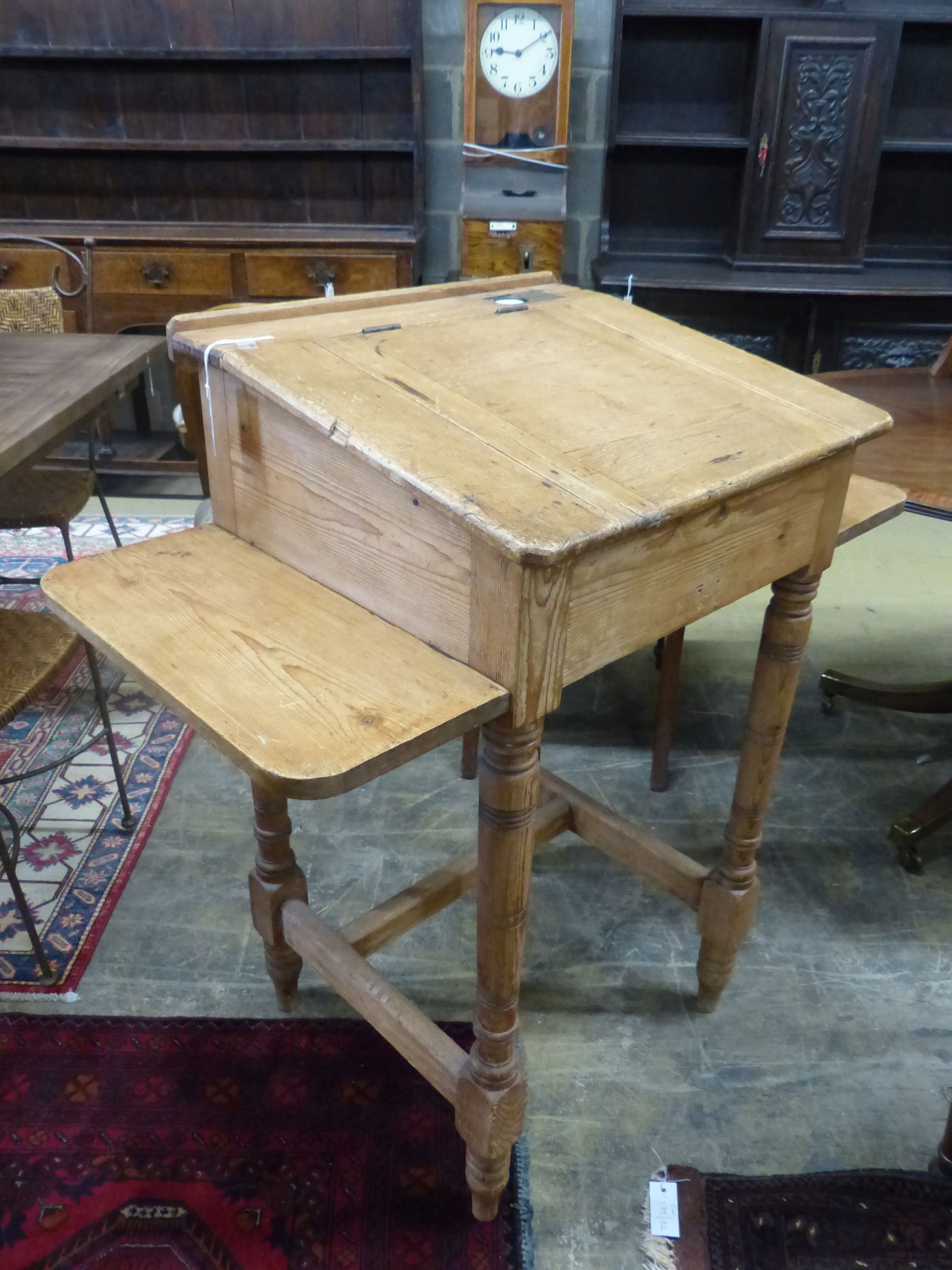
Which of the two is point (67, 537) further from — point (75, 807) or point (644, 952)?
point (644, 952)

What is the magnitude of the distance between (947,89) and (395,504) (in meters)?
3.53

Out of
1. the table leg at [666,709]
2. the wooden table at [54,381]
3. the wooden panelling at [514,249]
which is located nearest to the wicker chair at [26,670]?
the wooden table at [54,381]

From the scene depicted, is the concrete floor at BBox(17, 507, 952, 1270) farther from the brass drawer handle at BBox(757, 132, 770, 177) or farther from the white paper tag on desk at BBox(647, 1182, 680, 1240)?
the brass drawer handle at BBox(757, 132, 770, 177)

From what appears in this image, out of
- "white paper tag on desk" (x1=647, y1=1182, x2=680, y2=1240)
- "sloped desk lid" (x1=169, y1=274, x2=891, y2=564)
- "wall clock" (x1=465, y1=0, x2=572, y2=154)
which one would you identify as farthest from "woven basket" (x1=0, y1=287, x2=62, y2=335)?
"white paper tag on desk" (x1=647, y1=1182, x2=680, y2=1240)

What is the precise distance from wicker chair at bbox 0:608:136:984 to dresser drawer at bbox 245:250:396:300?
1.96m

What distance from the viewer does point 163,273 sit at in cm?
336

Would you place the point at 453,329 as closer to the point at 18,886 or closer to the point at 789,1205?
the point at 18,886

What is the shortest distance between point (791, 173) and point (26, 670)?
2.89 metres

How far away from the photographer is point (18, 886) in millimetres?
1542

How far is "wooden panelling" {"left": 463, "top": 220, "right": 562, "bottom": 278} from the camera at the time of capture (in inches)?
124

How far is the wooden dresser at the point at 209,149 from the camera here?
336 centimetres

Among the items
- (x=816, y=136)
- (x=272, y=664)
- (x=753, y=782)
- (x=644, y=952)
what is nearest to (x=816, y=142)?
(x=816, y=136)

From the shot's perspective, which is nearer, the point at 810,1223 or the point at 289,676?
the point at 289,676

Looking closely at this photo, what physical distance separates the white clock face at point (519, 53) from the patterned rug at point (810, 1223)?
2.97 metres
